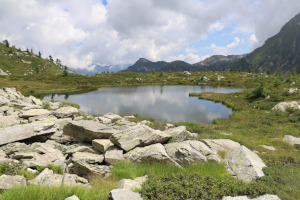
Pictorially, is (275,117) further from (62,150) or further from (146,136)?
(62,150)

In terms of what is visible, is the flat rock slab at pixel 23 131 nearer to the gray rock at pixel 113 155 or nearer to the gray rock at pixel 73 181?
the gray rock at pixel 113 155

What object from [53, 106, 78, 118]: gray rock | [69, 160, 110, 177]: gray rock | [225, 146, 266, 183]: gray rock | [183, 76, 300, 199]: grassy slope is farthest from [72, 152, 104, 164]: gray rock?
[53, 106, 78, 118]: gray rock

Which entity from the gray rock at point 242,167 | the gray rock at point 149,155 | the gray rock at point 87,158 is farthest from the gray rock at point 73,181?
the gray rock at point 242,167

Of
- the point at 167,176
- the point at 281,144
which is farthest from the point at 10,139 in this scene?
the point at 281,144

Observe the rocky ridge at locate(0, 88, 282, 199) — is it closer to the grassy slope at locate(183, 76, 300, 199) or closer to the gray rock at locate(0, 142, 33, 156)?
the gray rock at locate(0, 142, 33, 156)

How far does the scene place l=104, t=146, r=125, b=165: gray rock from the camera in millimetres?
10242

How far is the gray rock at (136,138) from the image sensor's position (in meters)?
11.4

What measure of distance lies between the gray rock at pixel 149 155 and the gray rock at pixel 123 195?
3494 mm

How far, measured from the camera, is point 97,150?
1187 centimetres

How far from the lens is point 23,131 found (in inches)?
532

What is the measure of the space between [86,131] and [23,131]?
18.2 feet

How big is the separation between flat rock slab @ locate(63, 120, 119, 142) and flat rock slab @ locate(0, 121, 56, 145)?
2401mm

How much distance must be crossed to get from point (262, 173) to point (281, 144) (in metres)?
10.2

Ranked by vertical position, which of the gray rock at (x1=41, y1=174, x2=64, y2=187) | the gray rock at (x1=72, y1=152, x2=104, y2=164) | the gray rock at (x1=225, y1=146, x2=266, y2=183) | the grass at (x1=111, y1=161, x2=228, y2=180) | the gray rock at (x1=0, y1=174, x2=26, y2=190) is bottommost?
the gray rock at (x1=225, y1=146, x2=266, y2=183)
